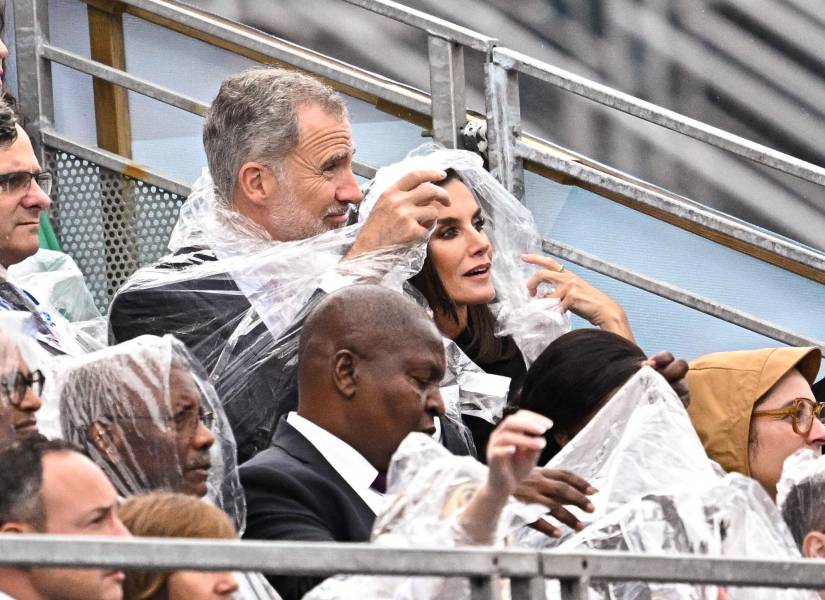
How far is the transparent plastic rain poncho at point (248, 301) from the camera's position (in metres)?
3.60

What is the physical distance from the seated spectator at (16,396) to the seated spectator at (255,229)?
0.82 m

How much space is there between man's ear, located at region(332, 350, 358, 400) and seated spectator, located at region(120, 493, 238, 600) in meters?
0.58

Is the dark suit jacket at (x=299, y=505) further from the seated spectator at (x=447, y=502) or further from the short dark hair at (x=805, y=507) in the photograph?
the short dark hair at (x=805, y=507)

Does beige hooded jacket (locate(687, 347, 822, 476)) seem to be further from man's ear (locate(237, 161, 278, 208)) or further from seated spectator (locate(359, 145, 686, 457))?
man's ear (locate(237, 161, 278, 208))

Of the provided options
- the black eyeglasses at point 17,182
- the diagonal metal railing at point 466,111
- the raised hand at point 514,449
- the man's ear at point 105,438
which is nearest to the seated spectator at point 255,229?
the black eyeglasses at point 17,182

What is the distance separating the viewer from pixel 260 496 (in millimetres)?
2963

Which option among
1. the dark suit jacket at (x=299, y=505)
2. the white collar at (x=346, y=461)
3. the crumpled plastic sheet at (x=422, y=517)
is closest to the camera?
the crumpled plastic sheet at (x=422, y=517)

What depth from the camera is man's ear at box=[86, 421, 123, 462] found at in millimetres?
2908

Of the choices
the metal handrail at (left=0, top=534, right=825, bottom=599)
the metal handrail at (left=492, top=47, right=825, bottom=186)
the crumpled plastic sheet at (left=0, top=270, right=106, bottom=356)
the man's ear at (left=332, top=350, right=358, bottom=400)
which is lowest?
the metal handrail at (left=0, top=534, right=825, bottom=599)

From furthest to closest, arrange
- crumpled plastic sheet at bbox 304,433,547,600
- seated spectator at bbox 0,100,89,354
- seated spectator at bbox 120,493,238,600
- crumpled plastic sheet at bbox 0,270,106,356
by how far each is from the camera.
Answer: seated spectator at bbox 0,100,89,354 < crumpled plastic sheet at bbox 0,270,106,356 < seated spectator at bbox 120,493,238,600 < crumpled plastic sheet at bbox 304,433,547,600

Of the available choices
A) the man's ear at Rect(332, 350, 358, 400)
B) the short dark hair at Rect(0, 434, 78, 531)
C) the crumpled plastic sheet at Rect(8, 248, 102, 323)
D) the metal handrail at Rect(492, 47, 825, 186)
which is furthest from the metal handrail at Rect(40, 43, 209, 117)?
the short dark hair at Rect(0, 434, 78, 531)

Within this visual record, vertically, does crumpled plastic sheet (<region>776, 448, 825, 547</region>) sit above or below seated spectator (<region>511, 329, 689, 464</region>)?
below

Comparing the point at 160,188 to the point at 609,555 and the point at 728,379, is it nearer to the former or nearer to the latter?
the point at 728,379

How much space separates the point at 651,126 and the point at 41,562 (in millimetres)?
3638
